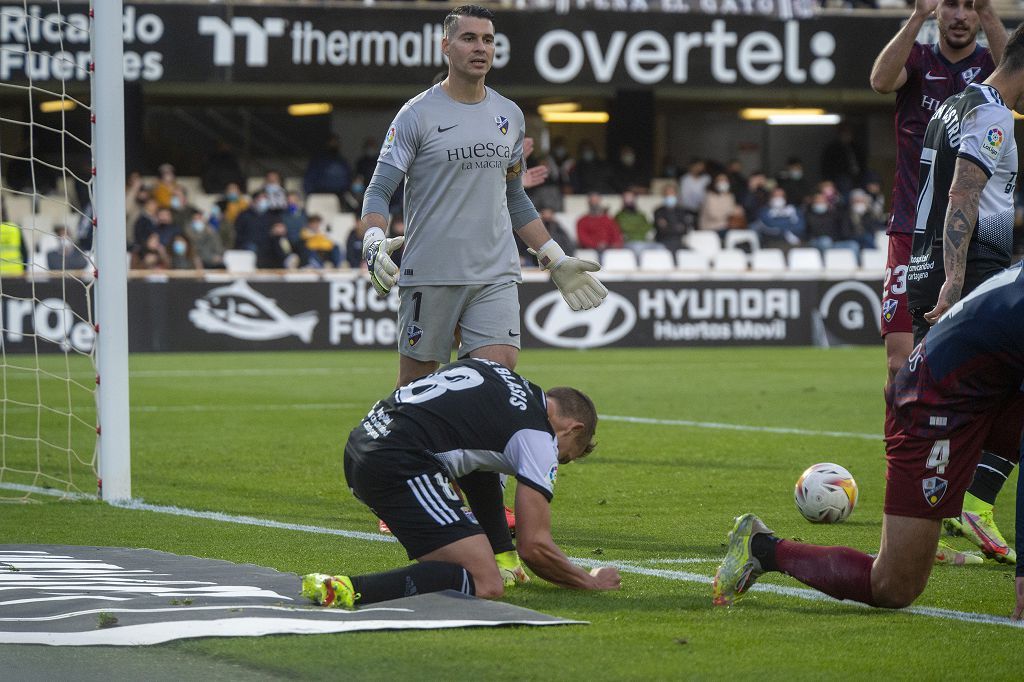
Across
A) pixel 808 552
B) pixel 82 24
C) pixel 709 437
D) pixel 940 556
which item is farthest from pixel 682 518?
pixel 82 24

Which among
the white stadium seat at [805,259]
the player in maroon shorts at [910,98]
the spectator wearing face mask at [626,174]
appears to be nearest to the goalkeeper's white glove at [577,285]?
the player in maroon shorts at [910,98]

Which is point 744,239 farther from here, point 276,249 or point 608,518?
point 608,518

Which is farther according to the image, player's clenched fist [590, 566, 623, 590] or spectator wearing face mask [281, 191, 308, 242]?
spectator wearing face mask [281, 191, 308, 242]

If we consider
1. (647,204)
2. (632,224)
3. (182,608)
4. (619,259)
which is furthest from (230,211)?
(182,608)

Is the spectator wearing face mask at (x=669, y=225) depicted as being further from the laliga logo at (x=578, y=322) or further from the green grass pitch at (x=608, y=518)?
the green grass pitch at (x=608, y=518)

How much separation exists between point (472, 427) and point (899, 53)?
2794mm

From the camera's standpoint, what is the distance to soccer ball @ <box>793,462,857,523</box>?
22.0 ft

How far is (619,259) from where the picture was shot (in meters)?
24.2

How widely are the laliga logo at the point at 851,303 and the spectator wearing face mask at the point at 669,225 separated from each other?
10.4 feet

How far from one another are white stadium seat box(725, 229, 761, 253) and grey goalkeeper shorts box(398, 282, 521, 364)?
19962 mm

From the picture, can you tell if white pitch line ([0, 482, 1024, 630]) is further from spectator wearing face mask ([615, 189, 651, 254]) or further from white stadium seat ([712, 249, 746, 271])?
spectator wearing face mask ([615, 189, 651, 254])

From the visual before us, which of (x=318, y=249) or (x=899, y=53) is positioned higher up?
(x=899, y=53)

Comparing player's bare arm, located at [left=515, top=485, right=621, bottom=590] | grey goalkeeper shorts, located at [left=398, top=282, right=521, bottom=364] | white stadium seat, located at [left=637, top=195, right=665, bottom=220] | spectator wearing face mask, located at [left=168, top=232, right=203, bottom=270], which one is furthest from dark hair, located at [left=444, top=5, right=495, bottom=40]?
white stadium seat, located at [left=637, top=195, right=665, bottom=220]

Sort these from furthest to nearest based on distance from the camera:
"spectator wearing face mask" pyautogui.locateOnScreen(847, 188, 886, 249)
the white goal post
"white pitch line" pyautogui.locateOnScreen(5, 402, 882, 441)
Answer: "spectator wearing face mask" pyautogui.locateOnScreen(847, 188, 886, 249) < "white pitch line" pyautogui.locateOnScreen(5, 402, 882, 441) < the white goal post
